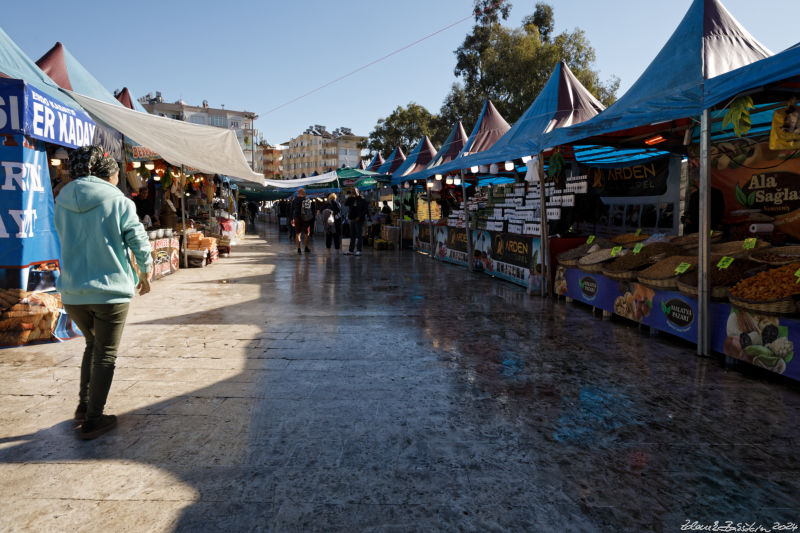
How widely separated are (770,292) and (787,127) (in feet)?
5.03

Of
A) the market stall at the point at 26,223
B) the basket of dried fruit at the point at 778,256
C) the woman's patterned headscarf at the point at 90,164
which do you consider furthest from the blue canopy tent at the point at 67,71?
the basket of dried fruit at the point at 778,256

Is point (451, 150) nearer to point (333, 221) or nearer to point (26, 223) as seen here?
point (333, 221)

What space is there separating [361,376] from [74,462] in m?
2.23

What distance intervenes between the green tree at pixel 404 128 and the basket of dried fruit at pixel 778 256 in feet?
109

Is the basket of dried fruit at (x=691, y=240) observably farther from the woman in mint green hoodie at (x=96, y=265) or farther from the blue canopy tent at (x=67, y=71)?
the blue canopy tent at (x=67, y=71)

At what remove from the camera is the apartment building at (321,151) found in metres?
123

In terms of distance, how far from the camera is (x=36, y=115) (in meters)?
5.34

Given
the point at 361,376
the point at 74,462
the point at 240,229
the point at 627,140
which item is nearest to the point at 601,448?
the point at 361,376

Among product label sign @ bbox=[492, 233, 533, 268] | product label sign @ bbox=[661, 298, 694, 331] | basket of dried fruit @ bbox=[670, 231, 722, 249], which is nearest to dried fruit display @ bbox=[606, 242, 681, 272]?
basket of dried fruit @ bbox=[670, 231, 722, 249]

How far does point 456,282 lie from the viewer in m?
10.5

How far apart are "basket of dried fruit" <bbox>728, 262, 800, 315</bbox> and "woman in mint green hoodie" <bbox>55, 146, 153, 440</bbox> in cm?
505

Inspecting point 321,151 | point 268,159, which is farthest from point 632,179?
point 268,159

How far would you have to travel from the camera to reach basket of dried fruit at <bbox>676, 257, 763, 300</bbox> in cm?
501

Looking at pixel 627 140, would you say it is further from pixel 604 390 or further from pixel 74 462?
pixel 74 462
